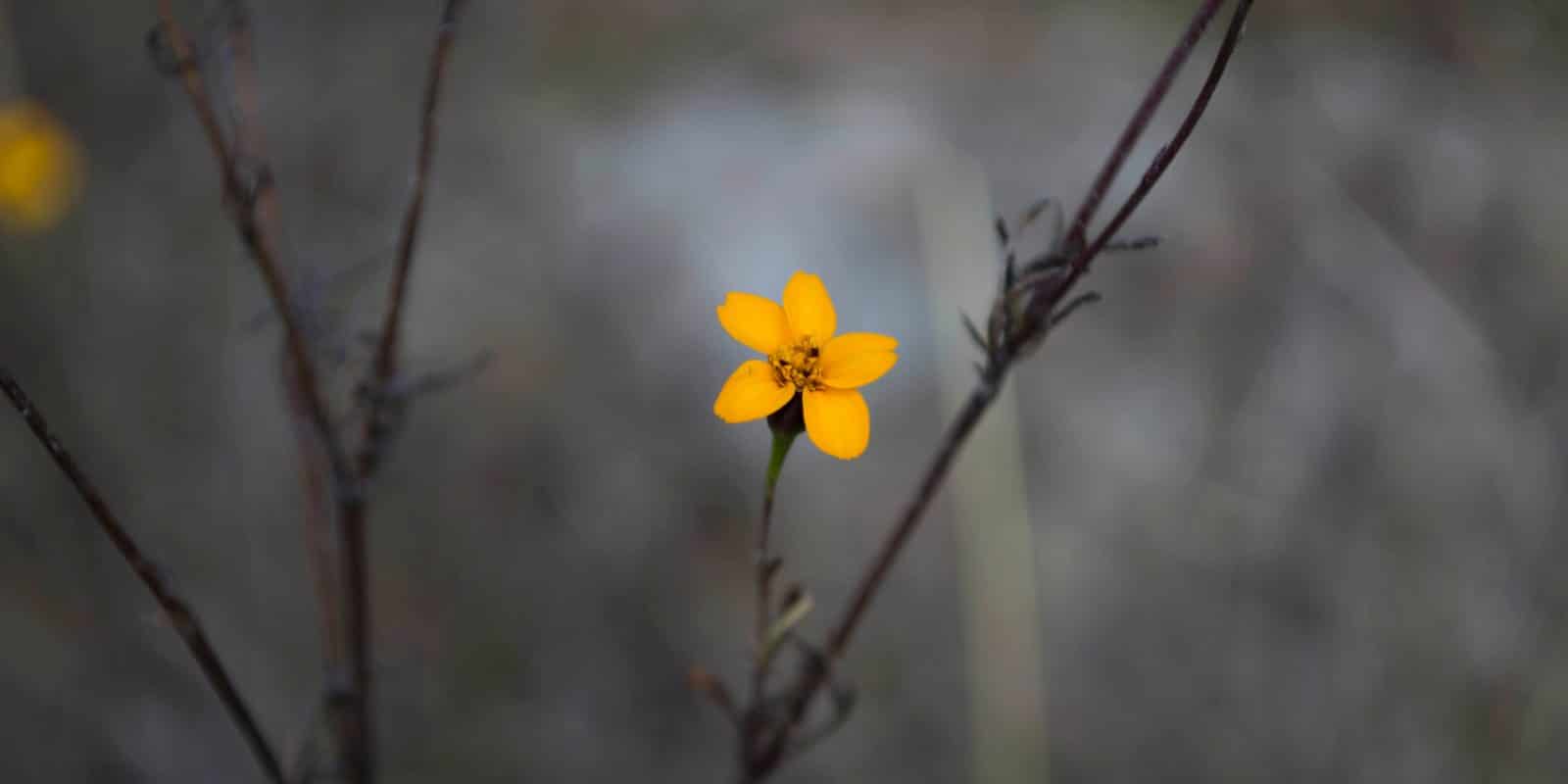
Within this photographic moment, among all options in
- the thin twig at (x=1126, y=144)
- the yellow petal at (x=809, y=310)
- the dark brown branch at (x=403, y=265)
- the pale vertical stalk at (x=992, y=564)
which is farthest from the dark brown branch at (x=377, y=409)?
the pale vertical stalk at (x=992, y=564)

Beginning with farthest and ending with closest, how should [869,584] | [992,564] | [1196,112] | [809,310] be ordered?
[992,564] < [869,584] < [809,310] < [1196,112]

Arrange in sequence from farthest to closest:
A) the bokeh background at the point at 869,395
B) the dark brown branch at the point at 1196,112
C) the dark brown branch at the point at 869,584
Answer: the bokeh background at the point at 869,395
the dark brown branch at the point at 869,584
the dark brown branch at the point at 1196,112

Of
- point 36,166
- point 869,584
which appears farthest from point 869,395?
point 36,166

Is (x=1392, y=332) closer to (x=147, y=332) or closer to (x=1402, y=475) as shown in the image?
(x=1402, y=475)

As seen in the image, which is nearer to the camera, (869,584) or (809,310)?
(809,310)

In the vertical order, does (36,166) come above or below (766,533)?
above

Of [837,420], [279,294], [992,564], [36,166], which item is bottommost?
[992,564]

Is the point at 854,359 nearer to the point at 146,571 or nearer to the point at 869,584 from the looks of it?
the point at 869,584

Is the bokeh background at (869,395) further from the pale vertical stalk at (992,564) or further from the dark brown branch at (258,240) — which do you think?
the dark brown branch at (258,240)
